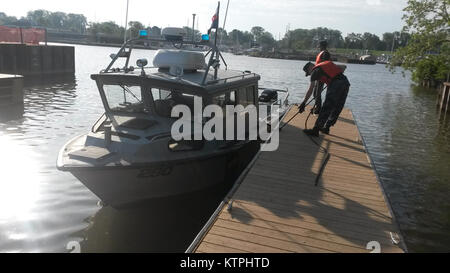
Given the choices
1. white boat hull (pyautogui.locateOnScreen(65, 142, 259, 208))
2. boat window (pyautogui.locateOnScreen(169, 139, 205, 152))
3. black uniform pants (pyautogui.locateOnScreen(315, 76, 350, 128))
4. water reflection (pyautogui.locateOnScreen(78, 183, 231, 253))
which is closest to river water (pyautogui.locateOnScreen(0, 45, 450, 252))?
water reflection (pyautogui.locateOnScreen(78, 183, 231, 253))

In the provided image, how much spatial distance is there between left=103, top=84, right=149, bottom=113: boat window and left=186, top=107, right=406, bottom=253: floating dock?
9.54 feet

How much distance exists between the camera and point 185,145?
26.1ft

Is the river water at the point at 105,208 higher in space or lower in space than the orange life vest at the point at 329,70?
lower

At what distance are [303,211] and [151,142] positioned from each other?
3225 mm

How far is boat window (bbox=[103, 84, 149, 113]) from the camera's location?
8406 millimetres

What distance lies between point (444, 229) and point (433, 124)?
1553 centimetres

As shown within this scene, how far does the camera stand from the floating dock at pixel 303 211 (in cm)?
Result: 522

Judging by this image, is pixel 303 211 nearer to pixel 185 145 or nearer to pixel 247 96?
pixel 185 145

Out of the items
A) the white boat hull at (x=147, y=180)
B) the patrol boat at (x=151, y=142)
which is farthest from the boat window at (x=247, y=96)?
the white boat hull at (x=147, y=180)

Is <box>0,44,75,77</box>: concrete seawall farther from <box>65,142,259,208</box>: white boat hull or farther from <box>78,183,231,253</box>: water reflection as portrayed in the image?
<box>65,142,259,208</box>: white boat hull

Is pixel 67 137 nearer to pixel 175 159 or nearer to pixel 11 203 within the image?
pixel 11 203

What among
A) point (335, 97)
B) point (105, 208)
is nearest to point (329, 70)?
point (335, 97)

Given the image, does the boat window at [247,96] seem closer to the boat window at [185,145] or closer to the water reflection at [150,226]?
the boat window at [185,145]

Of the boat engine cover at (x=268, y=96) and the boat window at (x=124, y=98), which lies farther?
the boat engine cover at (x=268, y=96)
